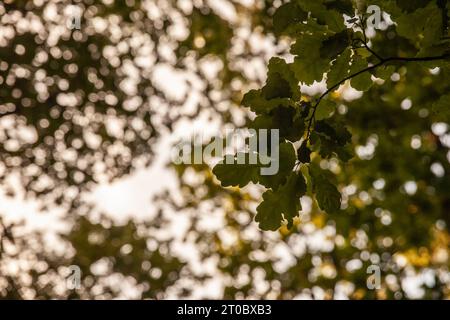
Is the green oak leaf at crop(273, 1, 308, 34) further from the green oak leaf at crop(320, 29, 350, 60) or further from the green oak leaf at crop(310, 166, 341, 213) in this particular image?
the green oak leaf at crop(310, 166, 341, 213)

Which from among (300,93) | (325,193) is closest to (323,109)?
(300,93)

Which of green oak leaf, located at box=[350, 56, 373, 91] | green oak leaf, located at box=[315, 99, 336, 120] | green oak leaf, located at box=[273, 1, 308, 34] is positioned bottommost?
green oak leaf, located at box=[315, 99, 336, 120]

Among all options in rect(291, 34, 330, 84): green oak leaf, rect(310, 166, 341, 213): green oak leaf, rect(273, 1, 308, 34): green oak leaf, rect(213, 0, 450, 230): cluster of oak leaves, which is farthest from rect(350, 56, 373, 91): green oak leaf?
rect(310, 166, 341, 213): green oak leaf

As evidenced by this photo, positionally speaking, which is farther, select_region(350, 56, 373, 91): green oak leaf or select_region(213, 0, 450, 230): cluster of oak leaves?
select_region(350, 56, 373, 91): green oak leaf

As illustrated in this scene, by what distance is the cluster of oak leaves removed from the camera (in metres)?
1.71

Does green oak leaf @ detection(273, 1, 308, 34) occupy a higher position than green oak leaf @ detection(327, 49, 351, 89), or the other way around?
green oak leaf @ detection(273, 1, 308, 34)

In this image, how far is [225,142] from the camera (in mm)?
6613

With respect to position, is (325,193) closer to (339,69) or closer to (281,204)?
(281,204)

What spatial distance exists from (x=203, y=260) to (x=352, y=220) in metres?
3.09

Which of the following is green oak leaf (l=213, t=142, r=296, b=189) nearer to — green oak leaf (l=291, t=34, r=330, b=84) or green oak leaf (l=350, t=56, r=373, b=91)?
green oak leaf (l=291, t=34, r=330, b=84)

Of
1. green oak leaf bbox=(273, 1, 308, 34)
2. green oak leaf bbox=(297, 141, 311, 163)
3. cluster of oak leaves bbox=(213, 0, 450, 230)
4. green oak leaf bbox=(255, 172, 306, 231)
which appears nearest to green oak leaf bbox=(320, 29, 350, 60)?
cluster of oak leaves bbox=(213, 0, 450, 230)

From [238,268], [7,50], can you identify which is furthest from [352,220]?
[7,50]

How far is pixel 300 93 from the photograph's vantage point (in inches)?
68.6

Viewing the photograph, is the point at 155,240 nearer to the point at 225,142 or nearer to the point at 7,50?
the point at 225,142
